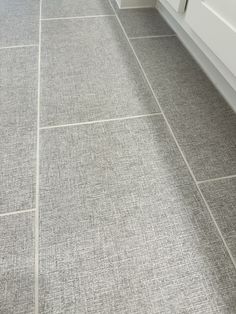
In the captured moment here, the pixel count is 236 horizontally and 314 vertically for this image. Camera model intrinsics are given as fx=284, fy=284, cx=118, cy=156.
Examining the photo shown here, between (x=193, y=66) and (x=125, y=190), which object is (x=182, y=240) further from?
(x=193, y=66)

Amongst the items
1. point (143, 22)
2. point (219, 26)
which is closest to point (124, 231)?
point (219, 26)

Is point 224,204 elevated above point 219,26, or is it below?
below

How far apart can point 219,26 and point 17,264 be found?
97 centimetres

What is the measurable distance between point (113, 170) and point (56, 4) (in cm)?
137

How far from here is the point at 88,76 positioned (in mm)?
1318

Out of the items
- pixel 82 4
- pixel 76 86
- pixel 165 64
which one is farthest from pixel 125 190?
pixel 82 4

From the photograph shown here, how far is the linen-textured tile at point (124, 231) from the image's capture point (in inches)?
28.1

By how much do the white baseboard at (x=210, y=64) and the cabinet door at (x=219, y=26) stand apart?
0.11 meters

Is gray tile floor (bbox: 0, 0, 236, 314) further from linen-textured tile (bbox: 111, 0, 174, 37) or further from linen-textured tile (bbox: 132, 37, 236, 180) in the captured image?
linen-textured tile (bbox: 111, 0, 174, 37)

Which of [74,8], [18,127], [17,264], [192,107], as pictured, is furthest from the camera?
[74,8]

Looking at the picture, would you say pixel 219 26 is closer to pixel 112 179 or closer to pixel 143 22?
pixel 112 179

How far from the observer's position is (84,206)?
0.88 meters

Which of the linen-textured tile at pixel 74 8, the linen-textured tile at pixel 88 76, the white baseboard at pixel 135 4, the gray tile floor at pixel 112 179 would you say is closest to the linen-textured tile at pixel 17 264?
the gray tile floor at pixel 112 179

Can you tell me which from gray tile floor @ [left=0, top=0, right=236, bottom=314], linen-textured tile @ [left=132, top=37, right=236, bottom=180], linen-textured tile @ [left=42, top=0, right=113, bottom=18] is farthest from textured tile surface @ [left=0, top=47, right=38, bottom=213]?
linen-textured tile @ [left=132, top=37, right=236, bottom=180]
